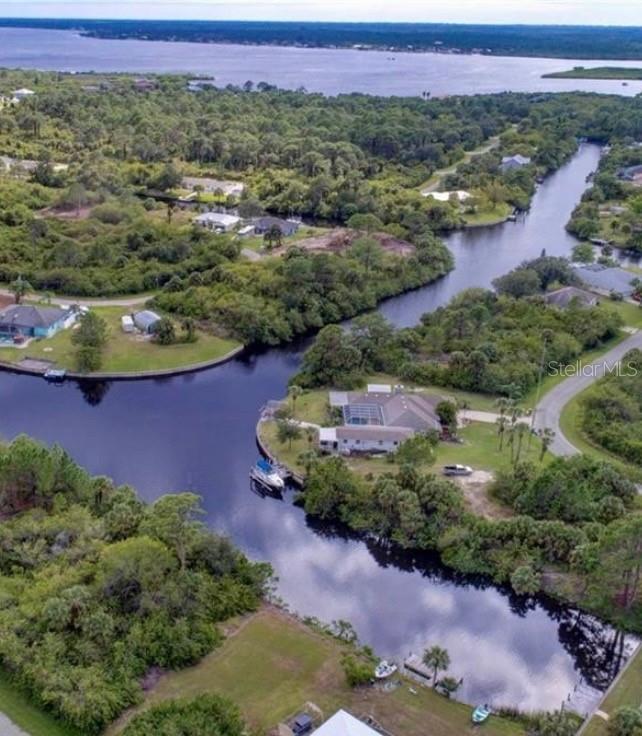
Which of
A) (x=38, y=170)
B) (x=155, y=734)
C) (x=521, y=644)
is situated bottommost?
(x=521, y=644)

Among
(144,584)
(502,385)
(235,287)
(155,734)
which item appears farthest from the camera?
(235,287)

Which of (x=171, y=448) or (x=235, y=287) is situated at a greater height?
(x=235, y=287)

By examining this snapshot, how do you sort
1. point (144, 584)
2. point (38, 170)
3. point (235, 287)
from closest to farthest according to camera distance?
point (144, 584) → point (235, 287) → point (38, 170)

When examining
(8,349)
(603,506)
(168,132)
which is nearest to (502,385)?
(603,506)

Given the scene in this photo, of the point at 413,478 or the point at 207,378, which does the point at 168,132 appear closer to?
the point at 207,378

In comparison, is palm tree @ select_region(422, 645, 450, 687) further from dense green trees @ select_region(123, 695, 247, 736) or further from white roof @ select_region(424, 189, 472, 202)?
white roof @ select_region(424, 189, 472, 202)

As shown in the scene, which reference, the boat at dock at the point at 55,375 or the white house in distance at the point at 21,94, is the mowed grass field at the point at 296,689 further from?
the white house in distance at the point at 21,94

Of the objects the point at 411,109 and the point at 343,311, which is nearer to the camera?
the point at 343,311
